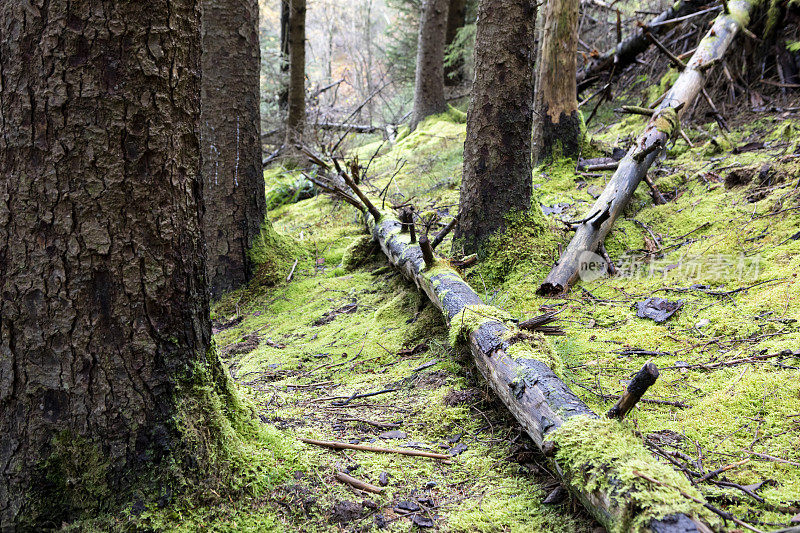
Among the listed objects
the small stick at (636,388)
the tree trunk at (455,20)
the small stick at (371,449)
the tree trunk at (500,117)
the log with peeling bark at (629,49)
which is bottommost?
the small stick at (371,449)

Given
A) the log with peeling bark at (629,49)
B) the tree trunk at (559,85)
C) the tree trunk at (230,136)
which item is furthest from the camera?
the log with peeling bark at (629,49)

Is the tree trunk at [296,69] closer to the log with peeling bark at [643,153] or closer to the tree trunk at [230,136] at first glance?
the tree trunk at [230,136]

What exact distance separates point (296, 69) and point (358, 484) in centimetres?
885

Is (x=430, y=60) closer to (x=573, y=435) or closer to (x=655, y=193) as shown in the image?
(x=655, y=193)

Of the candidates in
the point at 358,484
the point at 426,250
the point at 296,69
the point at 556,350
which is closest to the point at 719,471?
the point at 556,350

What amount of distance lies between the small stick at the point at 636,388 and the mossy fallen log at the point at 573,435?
54mm

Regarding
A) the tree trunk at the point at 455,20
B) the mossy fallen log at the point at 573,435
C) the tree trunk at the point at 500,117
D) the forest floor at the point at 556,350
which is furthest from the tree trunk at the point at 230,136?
the tree trunk at the point at 455,20

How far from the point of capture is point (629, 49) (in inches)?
348

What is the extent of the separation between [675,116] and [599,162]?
0.98m

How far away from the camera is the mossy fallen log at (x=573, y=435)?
5.58 ft

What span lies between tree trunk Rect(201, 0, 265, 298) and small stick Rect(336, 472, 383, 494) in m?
3.84

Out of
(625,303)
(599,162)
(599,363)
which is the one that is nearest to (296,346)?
(599,363)

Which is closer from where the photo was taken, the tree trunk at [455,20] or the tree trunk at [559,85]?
the tree trunk at [559,85]

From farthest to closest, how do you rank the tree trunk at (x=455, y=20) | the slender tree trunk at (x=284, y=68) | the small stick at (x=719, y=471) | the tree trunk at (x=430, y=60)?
the tree trunk at (x=455, y=20) → the slender tree trunk at (x=284, y=68) → the tree trunk at (x=430, y=60) → the small stick at (x=719, y=471)
